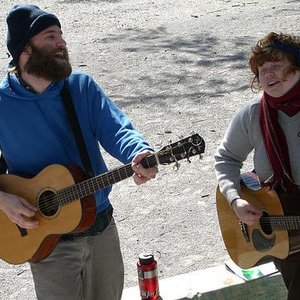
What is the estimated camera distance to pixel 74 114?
350 cm

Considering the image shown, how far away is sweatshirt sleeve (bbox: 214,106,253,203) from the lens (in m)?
3.63

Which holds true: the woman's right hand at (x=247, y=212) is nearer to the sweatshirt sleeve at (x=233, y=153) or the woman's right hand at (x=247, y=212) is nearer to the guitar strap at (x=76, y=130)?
the sweatshirt sleeve at (x=233, y=153)

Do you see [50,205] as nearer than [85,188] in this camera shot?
No

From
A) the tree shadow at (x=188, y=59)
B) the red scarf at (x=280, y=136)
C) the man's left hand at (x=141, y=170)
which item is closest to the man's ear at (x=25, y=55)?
the man's left hand at (x=141, y=170)

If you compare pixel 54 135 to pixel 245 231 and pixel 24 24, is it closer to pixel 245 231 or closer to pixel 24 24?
pixel 24 24

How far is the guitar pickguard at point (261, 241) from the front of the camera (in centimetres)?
365

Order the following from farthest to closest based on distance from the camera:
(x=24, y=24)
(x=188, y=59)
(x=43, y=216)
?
(x=188, y=59), (x=43, y=216), (x=24, y=24)

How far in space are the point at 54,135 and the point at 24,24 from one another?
0.55 m

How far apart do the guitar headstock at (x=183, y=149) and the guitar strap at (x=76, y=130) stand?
47 centimetres

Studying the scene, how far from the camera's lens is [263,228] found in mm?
3684

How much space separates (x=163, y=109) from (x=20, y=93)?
15.3 ft

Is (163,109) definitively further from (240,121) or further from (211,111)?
(240,121)

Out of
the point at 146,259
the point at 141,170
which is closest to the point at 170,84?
the point at 146,259

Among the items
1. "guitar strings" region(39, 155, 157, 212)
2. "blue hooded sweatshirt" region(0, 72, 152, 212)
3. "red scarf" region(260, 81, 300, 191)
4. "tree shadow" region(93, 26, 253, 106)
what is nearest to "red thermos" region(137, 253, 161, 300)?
"blue hooded sweatshirt" region(0, 72, 152, 212)
